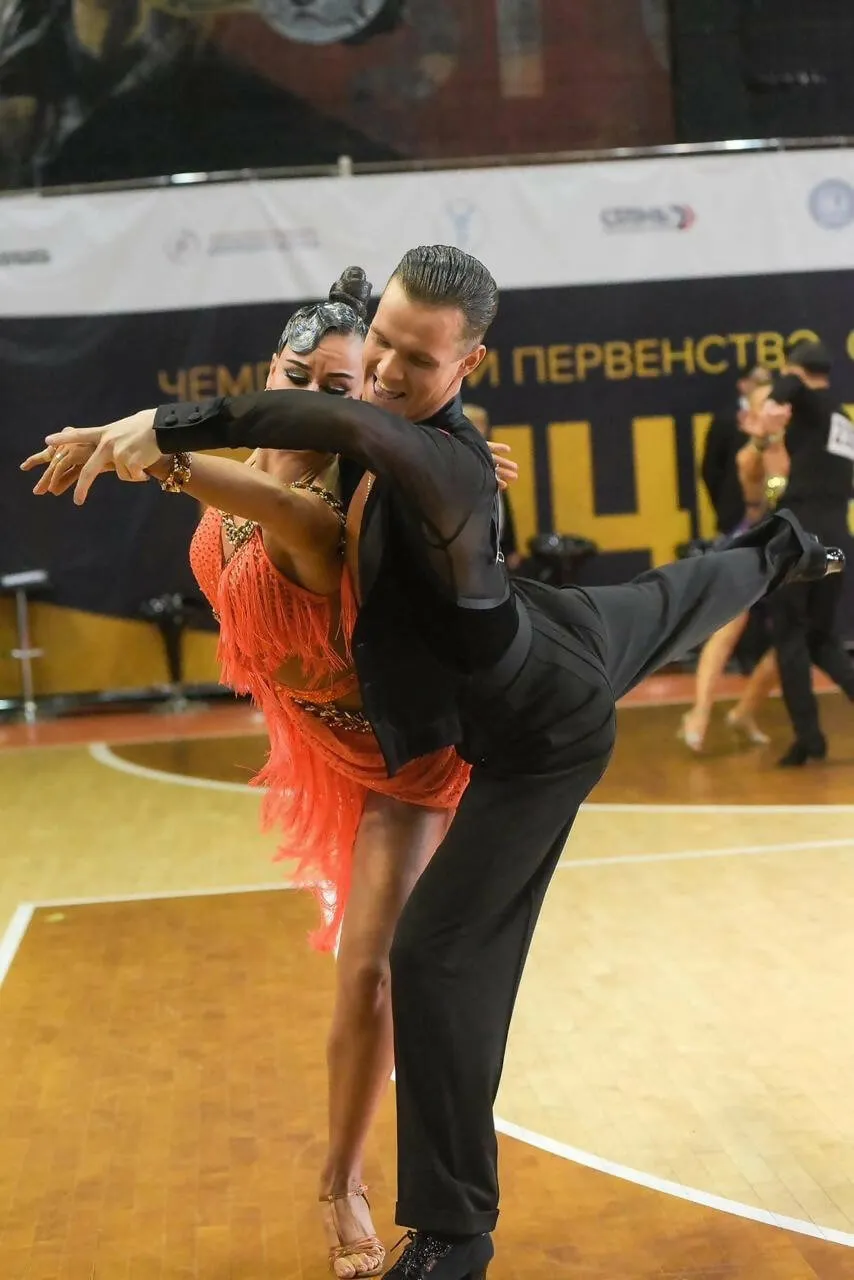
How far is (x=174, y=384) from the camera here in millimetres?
8883

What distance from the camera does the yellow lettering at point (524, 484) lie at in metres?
9.12

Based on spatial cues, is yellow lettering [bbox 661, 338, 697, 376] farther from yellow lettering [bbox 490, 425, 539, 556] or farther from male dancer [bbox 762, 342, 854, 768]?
male dancer [bbox 762, 342, 854, 768]

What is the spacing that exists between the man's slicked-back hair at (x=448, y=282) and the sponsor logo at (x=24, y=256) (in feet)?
22.6

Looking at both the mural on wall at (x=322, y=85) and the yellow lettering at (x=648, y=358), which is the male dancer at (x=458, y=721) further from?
the mural on wall at (x=322, y=85)

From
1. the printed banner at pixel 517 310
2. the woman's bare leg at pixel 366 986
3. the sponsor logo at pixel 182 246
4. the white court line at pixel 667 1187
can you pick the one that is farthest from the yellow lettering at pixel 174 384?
the woman's bare leg at pixel 366 986

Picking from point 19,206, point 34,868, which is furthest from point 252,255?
point 34,868

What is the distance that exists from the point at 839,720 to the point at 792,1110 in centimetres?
469

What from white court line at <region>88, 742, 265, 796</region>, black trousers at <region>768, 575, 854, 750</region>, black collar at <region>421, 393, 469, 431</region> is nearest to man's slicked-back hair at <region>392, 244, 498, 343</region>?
black collar at <region>421, 393, 469, 431</region>

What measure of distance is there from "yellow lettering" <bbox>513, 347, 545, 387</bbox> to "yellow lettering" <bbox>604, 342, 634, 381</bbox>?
15.2 inches

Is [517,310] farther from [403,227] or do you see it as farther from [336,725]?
[336,725]

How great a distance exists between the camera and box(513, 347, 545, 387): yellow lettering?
9.09 metres

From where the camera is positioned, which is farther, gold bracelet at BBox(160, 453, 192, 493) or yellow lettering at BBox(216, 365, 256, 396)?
yellow lettering at BBox(216, 365, 256, 396)

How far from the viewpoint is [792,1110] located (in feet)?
10.4

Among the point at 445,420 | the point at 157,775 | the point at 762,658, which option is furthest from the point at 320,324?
the point at 762,658
